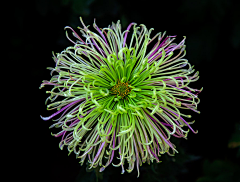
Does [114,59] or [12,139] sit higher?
[114,59]

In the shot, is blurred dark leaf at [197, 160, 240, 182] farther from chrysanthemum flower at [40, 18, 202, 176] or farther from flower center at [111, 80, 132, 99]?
flower center at [111, 80, 132, 99]

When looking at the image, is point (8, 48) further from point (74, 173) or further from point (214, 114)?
point (214, 114)

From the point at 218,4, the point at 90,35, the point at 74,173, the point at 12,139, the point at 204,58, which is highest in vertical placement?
the point at 218,4

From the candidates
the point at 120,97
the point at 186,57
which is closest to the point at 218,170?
the point at 186,57

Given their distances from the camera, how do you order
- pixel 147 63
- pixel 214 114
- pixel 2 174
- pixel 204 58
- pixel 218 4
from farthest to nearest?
pixel 214 114
pixel 2 174
pixel 204 58
pixel 218 4
pixel 147 63

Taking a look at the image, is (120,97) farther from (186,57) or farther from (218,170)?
(218,170)

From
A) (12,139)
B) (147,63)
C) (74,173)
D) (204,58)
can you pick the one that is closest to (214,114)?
(204,58)

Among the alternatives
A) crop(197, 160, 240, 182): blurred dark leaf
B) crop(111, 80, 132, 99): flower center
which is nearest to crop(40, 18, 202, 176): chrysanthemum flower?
crop(111, 80, 132, 99): flower center

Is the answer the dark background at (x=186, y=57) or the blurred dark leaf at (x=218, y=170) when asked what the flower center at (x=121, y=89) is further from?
the blurred dark leaf at (x=218, y=170)

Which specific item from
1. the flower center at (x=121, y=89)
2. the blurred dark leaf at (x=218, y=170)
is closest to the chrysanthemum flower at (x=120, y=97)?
A: the flower center at (x=121, y=89)
